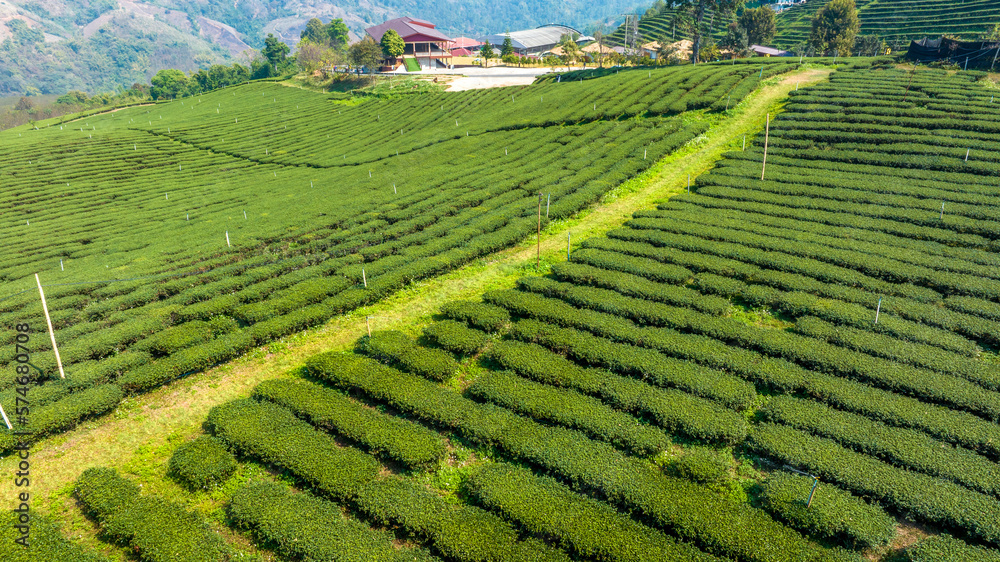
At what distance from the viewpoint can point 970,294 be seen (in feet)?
64.2

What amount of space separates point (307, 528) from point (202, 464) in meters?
3.93

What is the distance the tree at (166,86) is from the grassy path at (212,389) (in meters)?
132

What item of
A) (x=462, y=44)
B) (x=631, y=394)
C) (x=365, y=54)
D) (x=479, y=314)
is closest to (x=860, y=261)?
(x=631, y=394)

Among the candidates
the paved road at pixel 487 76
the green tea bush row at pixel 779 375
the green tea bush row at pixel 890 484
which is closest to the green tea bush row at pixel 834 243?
the green tea bush row at pixel 779 375

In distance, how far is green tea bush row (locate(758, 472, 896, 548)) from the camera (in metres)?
11.0

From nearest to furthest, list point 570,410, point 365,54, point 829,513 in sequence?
point 829,513 < point 570,410 < point 365,54

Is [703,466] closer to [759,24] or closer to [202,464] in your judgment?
[202,464]

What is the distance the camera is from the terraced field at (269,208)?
1873 cm

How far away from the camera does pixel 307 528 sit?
11.3 m

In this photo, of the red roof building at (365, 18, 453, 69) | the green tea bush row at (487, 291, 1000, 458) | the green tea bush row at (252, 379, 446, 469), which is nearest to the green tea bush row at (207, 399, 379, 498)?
the green tea bush row at (252, 379, 446, 469)

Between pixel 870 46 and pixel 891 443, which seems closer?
pixel 891 443

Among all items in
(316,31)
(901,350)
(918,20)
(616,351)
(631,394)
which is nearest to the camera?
(631,394)

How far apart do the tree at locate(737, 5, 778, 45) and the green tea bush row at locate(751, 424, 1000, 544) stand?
291ft

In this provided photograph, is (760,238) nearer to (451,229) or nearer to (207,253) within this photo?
(451,229)
